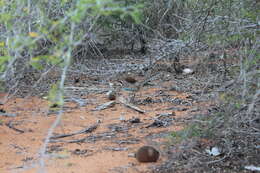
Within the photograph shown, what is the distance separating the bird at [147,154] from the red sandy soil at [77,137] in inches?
Result: 1.9

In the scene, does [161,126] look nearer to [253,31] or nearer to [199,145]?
[199,145]

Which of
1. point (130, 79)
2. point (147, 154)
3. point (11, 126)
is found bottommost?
point (130, 79)

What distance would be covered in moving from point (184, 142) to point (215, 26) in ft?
3.99

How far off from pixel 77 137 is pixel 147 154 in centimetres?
130

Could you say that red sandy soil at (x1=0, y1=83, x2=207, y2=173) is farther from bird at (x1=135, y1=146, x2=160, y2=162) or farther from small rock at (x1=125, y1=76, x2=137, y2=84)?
small rock at (x1=125, y1=76, x2=137, y2=84)

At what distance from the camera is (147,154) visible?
11.9 ft

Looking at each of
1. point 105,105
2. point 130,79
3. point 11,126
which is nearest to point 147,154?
point 11,126

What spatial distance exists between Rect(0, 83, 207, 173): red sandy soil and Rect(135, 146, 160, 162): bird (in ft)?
0.16

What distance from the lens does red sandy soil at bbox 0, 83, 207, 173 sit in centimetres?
370

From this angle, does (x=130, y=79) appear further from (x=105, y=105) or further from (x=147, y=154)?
(x=147, y=154)

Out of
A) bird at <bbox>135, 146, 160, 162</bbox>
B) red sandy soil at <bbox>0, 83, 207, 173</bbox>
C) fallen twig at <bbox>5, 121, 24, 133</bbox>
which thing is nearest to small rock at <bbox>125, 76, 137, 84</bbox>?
red sandy soil at <bbox>0, 83, 207, 173</bbox>

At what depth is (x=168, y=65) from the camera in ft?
27.3

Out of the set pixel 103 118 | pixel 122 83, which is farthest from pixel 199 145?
pixel 122 83

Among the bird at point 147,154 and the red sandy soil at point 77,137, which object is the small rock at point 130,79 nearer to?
the red sandy soil at point 77,137
